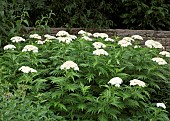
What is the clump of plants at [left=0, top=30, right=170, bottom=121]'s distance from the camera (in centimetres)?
459

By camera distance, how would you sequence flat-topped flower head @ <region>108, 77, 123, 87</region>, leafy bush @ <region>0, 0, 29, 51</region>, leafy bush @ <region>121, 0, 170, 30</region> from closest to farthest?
flat-topped flower head @ <region>108, 77, 123, 87</region>, leafy bush @ <region>0, 0, 29, 51</region>, leafy bush @ <region>121, 0, 170, 30</region>

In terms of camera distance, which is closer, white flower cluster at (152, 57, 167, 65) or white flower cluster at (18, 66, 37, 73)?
white flower cluster at (18, 66, 37, 73)

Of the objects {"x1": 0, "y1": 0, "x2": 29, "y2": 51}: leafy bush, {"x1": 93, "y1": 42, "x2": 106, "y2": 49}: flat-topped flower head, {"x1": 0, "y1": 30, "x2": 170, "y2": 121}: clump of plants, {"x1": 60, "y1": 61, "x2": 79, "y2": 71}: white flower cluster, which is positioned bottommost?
{"x1": 0, "y1": 30, "x2": 170, "y2": 121}: clump of plants

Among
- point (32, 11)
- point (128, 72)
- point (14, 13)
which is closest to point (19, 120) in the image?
point (128, 72)

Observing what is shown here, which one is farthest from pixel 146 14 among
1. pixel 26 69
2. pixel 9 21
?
pixel 26 69

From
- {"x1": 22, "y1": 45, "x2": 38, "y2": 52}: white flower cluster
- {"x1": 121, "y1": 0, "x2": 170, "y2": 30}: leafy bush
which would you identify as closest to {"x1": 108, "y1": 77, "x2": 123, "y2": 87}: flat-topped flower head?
{"x1": 22, "y1": 45, "x2": 38, "y2": 52}: white flower cluster

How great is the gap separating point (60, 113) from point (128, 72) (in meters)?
1.08

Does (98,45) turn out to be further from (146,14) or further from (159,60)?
(146,14)

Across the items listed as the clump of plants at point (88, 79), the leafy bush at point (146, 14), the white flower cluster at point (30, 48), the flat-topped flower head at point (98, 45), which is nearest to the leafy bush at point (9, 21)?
the clump of plants at point (88, 79)

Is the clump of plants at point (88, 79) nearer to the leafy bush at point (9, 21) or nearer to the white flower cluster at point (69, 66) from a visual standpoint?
the white flower cluster at point (69, 66)

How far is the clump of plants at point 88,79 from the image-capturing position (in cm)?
459

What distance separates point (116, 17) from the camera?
27.6 ft

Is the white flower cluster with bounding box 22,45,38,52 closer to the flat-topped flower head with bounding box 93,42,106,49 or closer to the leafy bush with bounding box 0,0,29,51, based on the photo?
the flat-topped flower head with bounding box 93,42,106,49

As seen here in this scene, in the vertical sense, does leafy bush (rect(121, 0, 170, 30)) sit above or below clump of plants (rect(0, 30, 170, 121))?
above
